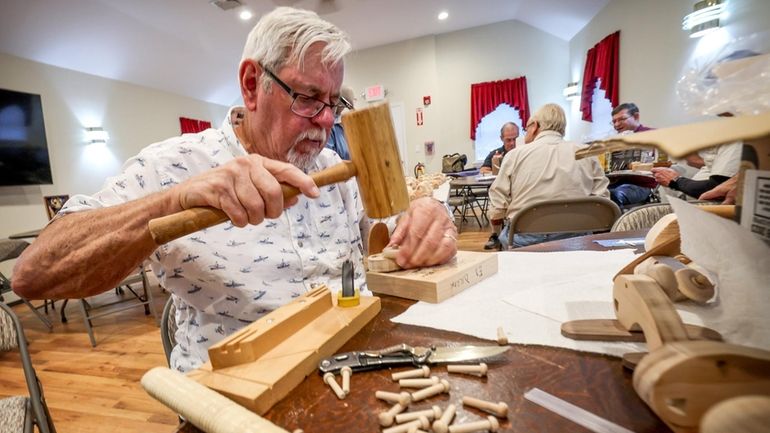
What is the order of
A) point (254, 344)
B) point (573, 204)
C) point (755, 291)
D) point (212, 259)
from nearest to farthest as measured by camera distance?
point (755, 291)
point (254, 344)
point (212, 259)
point (573, 204)

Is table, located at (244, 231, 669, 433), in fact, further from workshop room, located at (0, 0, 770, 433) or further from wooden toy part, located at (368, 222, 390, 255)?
wooden toy part, located at (368, 222, 390, 255)

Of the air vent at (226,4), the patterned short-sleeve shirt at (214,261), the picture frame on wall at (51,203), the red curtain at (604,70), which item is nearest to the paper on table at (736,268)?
the patterned short-sleeve shirt at (214,261)

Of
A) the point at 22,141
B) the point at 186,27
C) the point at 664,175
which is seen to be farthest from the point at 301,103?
the point at 186,27

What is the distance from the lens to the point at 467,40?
26.8ft

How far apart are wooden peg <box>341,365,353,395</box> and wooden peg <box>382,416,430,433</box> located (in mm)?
105

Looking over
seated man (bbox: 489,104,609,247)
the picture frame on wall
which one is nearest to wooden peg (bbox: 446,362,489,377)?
seated man (bbox: 489,104,609,247)

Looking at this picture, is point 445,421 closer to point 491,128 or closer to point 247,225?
point 247,225

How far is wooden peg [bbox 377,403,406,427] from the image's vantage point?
45 cm

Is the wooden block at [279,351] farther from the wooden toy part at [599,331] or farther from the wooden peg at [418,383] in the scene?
the wooden toy part at [599,331]

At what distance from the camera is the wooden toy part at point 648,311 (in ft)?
1.42

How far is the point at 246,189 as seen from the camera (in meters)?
0.70

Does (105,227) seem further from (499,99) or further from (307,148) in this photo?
(499,99)

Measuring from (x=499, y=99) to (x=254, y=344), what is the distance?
859 cm

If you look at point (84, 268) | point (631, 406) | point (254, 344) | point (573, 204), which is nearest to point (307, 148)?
point (84, 268)
